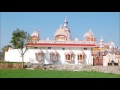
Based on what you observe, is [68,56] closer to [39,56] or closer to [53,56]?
[53,56]

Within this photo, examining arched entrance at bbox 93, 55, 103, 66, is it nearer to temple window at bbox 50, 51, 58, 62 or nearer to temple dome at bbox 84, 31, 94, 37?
temple window at bbox 50, 51, 58, 62

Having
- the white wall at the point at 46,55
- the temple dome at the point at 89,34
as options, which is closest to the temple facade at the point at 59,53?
the white wall at the point at 46,55

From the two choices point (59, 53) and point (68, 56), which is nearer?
point (68, 56)

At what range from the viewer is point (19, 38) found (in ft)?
82.0

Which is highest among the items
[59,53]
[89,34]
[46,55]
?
[89,34]

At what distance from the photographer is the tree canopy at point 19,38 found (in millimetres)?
24750

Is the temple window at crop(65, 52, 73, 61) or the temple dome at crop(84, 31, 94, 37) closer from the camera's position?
the temple window at crop(65, 52, 73, 61)

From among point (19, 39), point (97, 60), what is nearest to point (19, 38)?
point (19, 39)

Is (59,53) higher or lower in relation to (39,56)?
higher

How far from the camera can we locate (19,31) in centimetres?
2477

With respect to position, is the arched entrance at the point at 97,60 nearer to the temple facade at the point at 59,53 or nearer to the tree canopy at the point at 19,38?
the temple facade at the point at 59,53

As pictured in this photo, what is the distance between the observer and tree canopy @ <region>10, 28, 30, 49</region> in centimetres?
2475

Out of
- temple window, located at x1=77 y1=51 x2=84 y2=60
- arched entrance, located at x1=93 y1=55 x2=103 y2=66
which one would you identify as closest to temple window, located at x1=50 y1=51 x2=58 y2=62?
temple window, located at x1=77 y1=51 x2=84 y2=60
